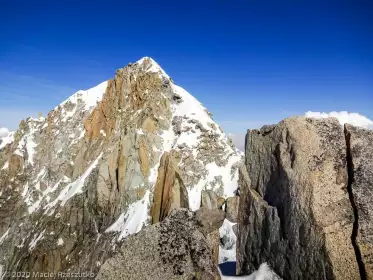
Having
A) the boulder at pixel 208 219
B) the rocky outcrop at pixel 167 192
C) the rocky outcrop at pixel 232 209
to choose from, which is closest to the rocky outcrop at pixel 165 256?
the boulder at pixel 208 219

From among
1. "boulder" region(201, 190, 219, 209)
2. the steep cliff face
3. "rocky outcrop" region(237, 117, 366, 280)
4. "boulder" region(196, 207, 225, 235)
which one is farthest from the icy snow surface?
"rocky outcrop" region(237, 117, 366, 280)

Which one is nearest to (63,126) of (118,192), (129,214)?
(118,192)

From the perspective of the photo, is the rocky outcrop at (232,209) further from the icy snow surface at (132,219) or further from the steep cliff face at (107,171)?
the icy snow surface at (132,219)

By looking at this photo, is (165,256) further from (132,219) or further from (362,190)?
(132,219)

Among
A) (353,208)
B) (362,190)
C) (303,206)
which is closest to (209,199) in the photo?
(303,206)

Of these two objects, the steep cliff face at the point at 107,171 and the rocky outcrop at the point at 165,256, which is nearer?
the rocky outcrop at the point at 165,256

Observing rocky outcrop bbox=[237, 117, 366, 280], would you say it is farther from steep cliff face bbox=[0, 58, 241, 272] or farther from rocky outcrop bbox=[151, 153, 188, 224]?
rocky outcrop bbox=[151, 153, 188, 224]
